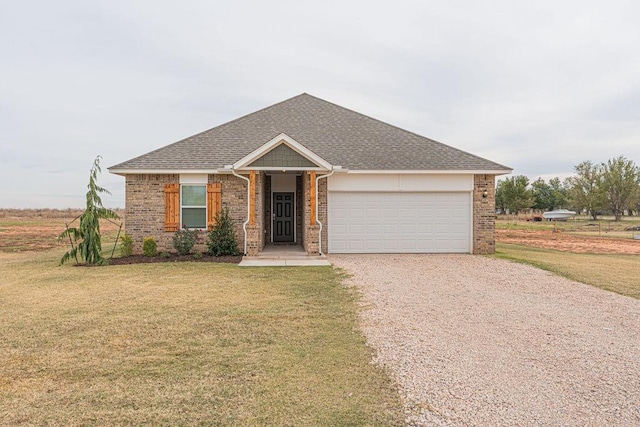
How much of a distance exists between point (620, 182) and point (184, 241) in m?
57.8

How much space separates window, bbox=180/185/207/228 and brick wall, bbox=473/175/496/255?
9996mm

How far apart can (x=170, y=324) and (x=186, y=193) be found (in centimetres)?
904

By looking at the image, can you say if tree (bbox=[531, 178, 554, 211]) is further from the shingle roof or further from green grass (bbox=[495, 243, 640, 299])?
green grass (bbox=[495, 243, 640, 299])

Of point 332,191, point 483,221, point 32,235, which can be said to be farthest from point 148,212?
point 32,235

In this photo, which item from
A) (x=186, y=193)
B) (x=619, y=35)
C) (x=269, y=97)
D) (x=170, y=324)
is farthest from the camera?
(x=269, y=97)

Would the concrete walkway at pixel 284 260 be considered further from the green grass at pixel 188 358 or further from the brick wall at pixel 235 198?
the green grass at pixel 188 358

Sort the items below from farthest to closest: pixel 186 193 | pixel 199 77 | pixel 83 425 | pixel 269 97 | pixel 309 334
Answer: pixel 269 97 → pixel 199 77 → pixel 186 193 → pixel 309 334 → pixel 83 425

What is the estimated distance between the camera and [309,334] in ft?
18.0

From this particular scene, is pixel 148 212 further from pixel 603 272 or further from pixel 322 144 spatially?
pixel 603 272

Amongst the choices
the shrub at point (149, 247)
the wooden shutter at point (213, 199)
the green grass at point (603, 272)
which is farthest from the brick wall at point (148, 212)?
the green grass at point (603, 272)

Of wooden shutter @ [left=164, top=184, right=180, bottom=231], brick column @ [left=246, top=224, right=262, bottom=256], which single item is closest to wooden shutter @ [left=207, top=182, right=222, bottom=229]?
wooden shutter @ [left=164, top=184, right=180, bottom=231]

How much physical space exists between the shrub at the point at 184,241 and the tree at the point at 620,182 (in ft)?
182

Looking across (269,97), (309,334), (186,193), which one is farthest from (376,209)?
(269,97)

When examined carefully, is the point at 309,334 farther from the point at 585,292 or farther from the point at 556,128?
the point at 556,128
